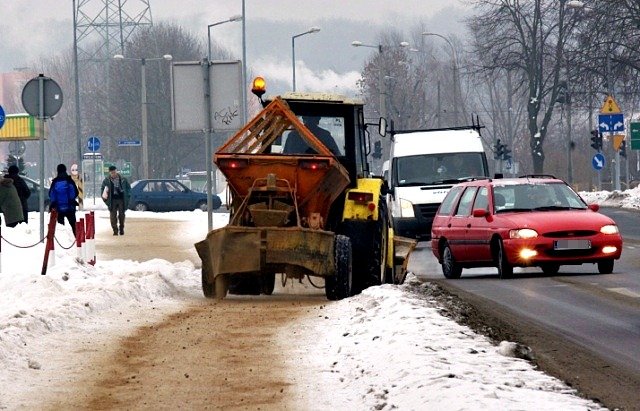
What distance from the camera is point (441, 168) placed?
32.9m

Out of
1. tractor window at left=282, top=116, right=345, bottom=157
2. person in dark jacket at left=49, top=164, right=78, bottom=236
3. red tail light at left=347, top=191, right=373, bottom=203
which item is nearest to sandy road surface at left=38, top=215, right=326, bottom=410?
red tail light at left=347, top=191, right=373, bottom=203

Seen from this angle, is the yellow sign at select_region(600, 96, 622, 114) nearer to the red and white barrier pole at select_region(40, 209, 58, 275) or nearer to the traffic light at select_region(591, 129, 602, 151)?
the traffic light at select_region(591, 129, 602, 151)

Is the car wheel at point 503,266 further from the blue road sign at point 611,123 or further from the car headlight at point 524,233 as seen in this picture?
the blue road sign at point 611,123

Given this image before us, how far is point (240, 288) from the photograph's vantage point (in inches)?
758

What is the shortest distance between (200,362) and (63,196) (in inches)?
874

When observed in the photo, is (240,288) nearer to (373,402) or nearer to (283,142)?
(283,142)

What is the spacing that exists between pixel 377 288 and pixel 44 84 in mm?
8749

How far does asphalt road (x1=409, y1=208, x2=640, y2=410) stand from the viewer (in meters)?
12.0

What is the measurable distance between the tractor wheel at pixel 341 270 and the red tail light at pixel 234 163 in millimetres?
1482

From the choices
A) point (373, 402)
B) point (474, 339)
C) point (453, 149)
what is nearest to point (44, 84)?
point (453, 149)

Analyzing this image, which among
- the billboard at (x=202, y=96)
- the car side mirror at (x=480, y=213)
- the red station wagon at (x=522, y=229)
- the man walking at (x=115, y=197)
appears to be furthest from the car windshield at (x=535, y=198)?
the man walking at (x=115, y=197)

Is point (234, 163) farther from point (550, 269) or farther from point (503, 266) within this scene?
point (550, 269)

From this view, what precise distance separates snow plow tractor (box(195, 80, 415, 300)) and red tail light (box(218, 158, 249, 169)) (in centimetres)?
1

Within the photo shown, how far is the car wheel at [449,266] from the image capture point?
73.6 ft
